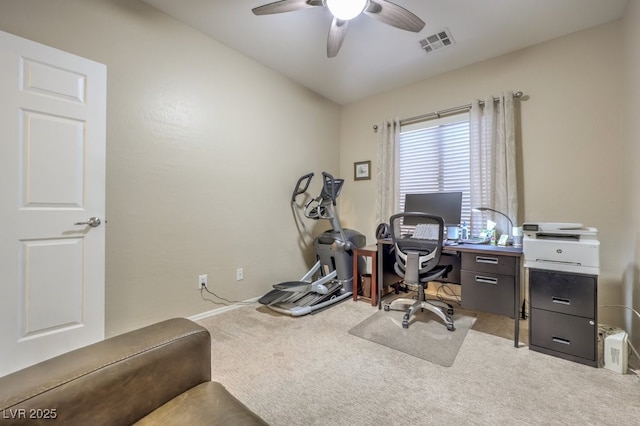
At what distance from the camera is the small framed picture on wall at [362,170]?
3.81m

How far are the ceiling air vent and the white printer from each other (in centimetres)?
183

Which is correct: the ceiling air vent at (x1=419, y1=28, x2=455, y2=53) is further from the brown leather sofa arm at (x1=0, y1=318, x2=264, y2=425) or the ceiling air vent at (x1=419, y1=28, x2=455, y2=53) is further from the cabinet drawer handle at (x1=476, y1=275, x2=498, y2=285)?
the brown leather sofa arm at (x1=0, y1=318, x2=264, y2=425)

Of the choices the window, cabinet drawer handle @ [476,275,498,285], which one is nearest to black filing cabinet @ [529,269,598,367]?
cabinet drawer handle @ [476,275,498,285]

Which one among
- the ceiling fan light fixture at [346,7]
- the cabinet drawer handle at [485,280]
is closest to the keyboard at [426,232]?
the cabinet drawer handle at [485,280]

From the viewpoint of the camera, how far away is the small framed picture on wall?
3.81 m

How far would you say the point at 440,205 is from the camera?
2.77 metres

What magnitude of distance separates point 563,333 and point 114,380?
248cm

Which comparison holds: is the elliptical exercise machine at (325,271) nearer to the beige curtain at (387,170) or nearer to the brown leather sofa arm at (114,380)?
the beige curtain at (387,170)

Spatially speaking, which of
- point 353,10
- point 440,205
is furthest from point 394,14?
point 440,205

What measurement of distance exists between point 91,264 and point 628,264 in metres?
3.95

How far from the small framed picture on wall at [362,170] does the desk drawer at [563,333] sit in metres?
2.42

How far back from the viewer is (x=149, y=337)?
0.90 meters

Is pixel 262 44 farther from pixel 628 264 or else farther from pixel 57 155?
pixel 628 264

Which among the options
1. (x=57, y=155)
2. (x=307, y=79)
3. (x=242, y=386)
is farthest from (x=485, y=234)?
(x=57, y=155)
